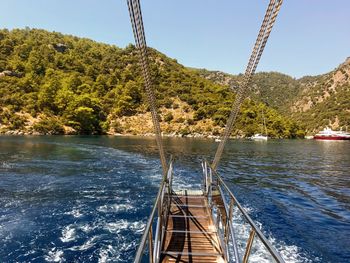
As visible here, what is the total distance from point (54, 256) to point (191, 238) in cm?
527

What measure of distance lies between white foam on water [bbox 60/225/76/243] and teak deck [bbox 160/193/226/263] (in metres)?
4.40

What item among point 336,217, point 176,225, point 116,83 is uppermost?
point 116,83

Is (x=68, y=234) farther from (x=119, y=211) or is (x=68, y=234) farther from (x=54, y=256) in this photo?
(x=119, y=211)

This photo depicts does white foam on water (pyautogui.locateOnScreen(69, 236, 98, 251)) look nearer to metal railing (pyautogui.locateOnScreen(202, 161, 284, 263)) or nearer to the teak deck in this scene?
the teak deck

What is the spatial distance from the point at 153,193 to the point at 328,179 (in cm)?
1901

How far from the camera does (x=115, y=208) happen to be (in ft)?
Answer: 50.9

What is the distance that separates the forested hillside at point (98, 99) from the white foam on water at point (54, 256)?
9011 cm

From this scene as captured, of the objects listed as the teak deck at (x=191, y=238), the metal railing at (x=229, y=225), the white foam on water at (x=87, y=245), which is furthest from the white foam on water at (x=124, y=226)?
the metal railing at (x=229, y=225)

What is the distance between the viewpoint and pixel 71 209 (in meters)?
15.1

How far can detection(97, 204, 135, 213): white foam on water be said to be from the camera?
15105 millimetres

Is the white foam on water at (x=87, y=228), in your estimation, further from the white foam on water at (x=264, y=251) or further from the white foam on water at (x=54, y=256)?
the white foam on water at (x=264, y=251)

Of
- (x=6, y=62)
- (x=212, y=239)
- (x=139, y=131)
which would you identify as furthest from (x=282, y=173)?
(x=6, y=62)

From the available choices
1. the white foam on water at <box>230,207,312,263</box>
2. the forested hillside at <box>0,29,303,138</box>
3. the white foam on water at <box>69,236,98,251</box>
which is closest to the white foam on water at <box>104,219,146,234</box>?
the white foam on water at <box>69,236,98,251</box>

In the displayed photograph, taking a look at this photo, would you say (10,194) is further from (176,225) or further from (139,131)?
(139,131)
